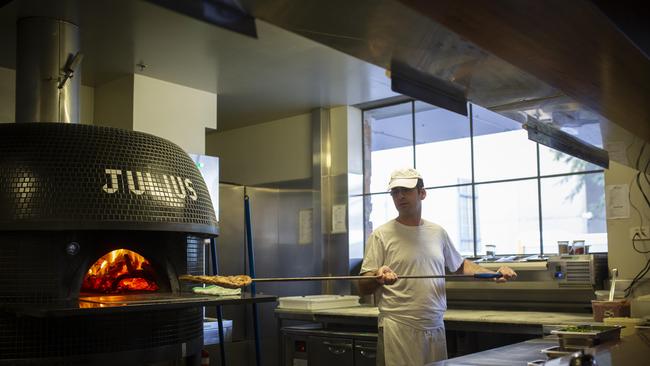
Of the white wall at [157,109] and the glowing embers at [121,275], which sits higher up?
the white wall at [157,109]

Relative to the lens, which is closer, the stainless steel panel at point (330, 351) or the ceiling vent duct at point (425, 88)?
the ceiling vent duct at point (425, 88)

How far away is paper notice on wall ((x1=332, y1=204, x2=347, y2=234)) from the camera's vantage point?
594 centimetres

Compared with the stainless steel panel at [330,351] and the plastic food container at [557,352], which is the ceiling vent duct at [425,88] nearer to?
the plastic food container at [557,352]

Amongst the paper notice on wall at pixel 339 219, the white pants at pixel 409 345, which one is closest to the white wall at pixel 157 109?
the paper notice on wall at pixel 339 219

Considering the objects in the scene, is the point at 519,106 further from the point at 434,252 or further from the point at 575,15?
the point at 434,252

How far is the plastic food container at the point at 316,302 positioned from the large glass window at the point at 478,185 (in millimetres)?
876

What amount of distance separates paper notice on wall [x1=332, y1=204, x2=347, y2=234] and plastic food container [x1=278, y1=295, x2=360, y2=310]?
0.77m

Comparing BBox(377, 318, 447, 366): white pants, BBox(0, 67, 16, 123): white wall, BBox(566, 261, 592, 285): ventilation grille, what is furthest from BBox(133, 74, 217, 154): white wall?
BBox(566, 261, 592, 285): ventilation grille

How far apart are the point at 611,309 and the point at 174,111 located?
3.41 m

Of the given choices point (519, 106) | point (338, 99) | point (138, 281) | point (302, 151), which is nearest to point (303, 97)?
point (338, 99)

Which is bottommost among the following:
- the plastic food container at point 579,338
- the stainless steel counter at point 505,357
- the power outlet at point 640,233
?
the stainless steel counter at point 505,357

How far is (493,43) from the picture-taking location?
115 cm

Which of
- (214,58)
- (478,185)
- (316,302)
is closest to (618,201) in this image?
(478,185)

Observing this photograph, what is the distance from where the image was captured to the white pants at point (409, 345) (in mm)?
3250
